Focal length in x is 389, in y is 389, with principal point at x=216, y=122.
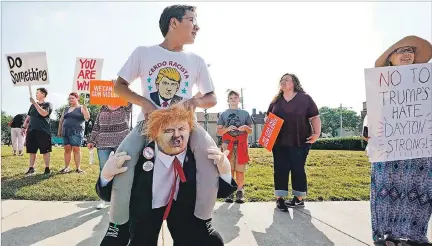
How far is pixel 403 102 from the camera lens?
136 inches

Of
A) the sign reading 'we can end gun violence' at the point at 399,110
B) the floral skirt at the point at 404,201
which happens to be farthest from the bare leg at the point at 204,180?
the floral skirt at the point at 404,201

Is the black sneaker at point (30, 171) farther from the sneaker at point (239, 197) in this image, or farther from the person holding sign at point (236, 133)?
the sneaker at point (239, 197)

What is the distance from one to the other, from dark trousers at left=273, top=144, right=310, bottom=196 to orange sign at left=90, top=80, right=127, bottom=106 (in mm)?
2219

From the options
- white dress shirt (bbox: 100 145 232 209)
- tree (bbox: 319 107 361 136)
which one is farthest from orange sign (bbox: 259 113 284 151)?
tree (bbox: 319 107 361 136)

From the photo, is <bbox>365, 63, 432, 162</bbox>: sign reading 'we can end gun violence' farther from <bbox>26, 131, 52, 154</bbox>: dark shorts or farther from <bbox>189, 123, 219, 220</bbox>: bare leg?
<bbox>26, 131, 52, 154</bbox>: dark shorts

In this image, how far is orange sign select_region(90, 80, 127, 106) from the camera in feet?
16.5

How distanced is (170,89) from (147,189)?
25.2 inches

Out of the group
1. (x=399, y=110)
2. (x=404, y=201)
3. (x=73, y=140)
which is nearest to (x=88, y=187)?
(x=73, y=140)

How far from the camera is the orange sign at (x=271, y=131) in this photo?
5250mm

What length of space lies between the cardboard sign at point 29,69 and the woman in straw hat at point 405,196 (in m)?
5.82

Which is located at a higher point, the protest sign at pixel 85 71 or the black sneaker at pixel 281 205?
the protest sign at pixel 85 71

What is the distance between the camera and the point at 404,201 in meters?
3.48

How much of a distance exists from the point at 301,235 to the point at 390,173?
3.43ft

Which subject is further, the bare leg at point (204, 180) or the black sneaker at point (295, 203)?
the black sneaker at point (295, 203)
